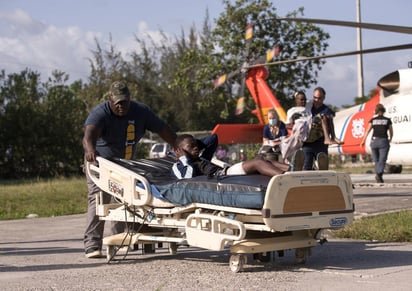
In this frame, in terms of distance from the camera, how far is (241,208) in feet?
23.7

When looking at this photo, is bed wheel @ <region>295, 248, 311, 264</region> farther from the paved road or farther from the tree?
the tree

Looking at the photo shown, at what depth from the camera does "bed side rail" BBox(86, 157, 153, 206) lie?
820 centimetres

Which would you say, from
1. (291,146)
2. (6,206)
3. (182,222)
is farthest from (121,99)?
(6,206)

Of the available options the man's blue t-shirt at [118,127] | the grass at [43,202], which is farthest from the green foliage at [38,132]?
the man's blue t-shirt at [118,127]

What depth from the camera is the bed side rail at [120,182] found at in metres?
8.20

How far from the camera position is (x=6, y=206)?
54.0 feet

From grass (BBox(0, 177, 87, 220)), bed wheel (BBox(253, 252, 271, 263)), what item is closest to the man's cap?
bed wheel (BBox(253, 252, 271, 263))

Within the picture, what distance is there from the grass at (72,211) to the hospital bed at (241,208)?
1.91 meters

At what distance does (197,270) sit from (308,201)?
134cm

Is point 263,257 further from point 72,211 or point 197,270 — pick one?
point 72,211

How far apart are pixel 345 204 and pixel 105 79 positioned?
4567 cm

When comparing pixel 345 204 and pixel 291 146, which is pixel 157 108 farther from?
pixel 345 204

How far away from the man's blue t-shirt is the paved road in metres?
1.24

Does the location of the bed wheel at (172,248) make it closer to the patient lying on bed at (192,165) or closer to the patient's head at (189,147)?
the patient lying on bed at (192,165)
